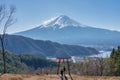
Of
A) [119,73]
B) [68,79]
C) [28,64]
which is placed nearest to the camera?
[68,79]

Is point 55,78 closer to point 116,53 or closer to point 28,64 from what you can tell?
point 116,53

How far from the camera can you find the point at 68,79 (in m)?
29.6

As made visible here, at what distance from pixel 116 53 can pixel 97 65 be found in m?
7.20

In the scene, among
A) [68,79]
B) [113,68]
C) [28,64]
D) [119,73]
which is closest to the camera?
[68,79]

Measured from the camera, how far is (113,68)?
79375 millimetres

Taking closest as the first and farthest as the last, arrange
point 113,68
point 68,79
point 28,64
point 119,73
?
point 68,79 → point 119,73 → point 113,68 → point 28,64

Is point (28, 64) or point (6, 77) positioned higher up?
point (6, 77)

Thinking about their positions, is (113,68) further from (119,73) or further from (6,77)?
(6,77)

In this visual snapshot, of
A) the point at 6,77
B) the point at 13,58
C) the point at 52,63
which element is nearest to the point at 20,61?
the point at 13,58

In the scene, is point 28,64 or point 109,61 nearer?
point 109,61

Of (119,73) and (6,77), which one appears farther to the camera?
(119,73)

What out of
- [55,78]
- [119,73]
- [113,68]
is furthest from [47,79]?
[113,68]

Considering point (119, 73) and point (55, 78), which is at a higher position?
point (55, 78)

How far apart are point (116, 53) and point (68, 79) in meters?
51.8
